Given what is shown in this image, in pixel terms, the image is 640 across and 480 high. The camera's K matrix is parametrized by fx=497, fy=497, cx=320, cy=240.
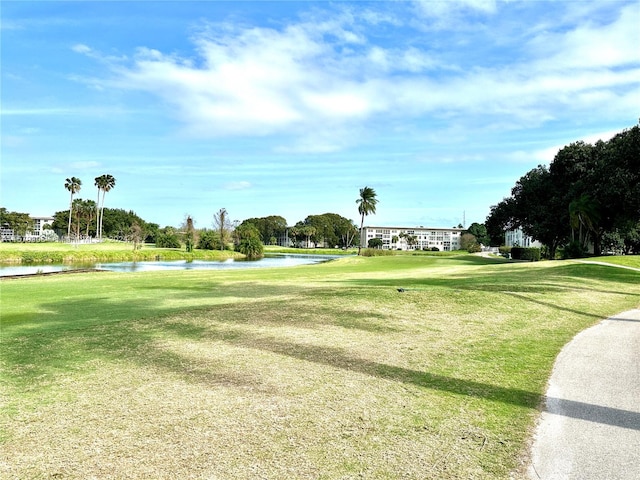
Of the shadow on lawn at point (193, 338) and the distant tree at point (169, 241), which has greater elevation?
the distant tree at point (169, 241)

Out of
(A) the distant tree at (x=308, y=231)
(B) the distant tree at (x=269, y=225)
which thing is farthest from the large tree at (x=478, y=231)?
(B) the distant tree at (x=269, y=225)

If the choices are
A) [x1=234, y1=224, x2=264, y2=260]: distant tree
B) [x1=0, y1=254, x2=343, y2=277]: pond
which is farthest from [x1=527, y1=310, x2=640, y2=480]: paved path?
[x1=234, y1=224, x2=264, y2=260]: distant tree

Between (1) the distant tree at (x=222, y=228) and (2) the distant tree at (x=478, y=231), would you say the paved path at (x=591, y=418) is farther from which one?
(2) the distant tree at (x=478, y=231)

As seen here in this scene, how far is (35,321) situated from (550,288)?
50.8ft

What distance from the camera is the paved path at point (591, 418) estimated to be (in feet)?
13.6

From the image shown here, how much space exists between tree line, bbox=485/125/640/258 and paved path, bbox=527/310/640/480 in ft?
117

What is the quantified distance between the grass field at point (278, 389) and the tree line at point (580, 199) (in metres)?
31.7

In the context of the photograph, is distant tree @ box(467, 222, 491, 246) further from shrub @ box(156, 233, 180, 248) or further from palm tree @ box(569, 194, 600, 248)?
palm tree @ box(569, 194, 600, 248)

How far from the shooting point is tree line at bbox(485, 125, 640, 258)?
128ft

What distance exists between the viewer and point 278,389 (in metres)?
6.17

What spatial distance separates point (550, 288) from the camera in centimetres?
1700

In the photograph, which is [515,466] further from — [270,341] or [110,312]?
[110,312]

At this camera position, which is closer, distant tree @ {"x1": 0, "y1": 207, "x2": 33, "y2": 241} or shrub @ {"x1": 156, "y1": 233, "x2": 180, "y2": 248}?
shrub @ {"x1": 156, "y1": 233, "x2": 180, "y2": 248}

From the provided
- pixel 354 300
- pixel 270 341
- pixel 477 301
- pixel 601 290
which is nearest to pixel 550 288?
pixel 601 290
